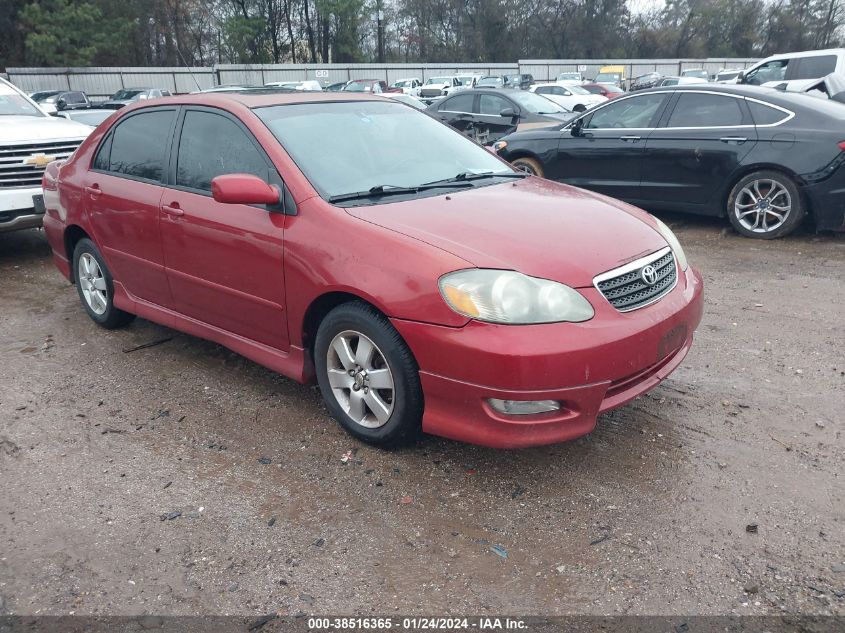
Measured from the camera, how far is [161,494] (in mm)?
3178

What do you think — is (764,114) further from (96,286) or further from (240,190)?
(96,286)

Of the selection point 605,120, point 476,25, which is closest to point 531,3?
point 476,25

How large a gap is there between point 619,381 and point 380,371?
1.06m

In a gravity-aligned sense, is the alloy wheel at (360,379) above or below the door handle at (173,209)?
below

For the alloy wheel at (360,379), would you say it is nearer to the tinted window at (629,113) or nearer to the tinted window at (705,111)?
the tinted window at (705,111)

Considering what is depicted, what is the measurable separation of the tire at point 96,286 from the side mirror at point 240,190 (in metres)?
1.90

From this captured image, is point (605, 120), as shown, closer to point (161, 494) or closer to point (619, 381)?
point (619, 381)

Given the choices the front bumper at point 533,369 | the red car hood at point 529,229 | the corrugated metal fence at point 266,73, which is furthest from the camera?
the corrugated metal fence at point 266,73

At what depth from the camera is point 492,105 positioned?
12.3 metres

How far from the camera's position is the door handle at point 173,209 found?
4062 millimetres

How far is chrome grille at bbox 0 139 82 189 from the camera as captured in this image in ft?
22.8

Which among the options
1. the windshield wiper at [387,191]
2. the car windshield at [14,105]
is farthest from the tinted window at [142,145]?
the car windshield at [14,105]


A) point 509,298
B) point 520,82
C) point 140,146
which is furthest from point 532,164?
point 520,82

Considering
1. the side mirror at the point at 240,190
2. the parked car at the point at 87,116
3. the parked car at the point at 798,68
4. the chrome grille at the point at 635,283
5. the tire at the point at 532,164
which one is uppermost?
the parked car at the point at 798,68
